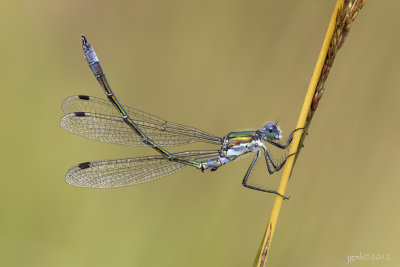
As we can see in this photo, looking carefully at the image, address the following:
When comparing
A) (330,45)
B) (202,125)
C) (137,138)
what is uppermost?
(202,125)

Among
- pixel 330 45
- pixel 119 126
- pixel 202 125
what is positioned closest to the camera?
pixel 330 45

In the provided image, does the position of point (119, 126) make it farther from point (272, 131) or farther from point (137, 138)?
point (272, 131)

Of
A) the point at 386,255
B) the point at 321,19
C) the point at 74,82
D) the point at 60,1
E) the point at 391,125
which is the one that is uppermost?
the point at 321,19

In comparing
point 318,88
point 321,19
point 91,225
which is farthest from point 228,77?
point 318,88

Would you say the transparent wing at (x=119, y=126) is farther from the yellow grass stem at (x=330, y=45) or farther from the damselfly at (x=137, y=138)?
the yellow grass stem at (x=330, y=45)

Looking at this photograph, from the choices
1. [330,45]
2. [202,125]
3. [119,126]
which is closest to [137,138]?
[119,126]

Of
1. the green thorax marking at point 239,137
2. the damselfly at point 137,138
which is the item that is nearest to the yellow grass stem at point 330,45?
the damselfly at point 137,138

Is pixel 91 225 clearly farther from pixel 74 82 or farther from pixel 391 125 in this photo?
pixel 391 125

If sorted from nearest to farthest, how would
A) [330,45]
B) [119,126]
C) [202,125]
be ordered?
[330,45] < [119,126] < [202,125]
